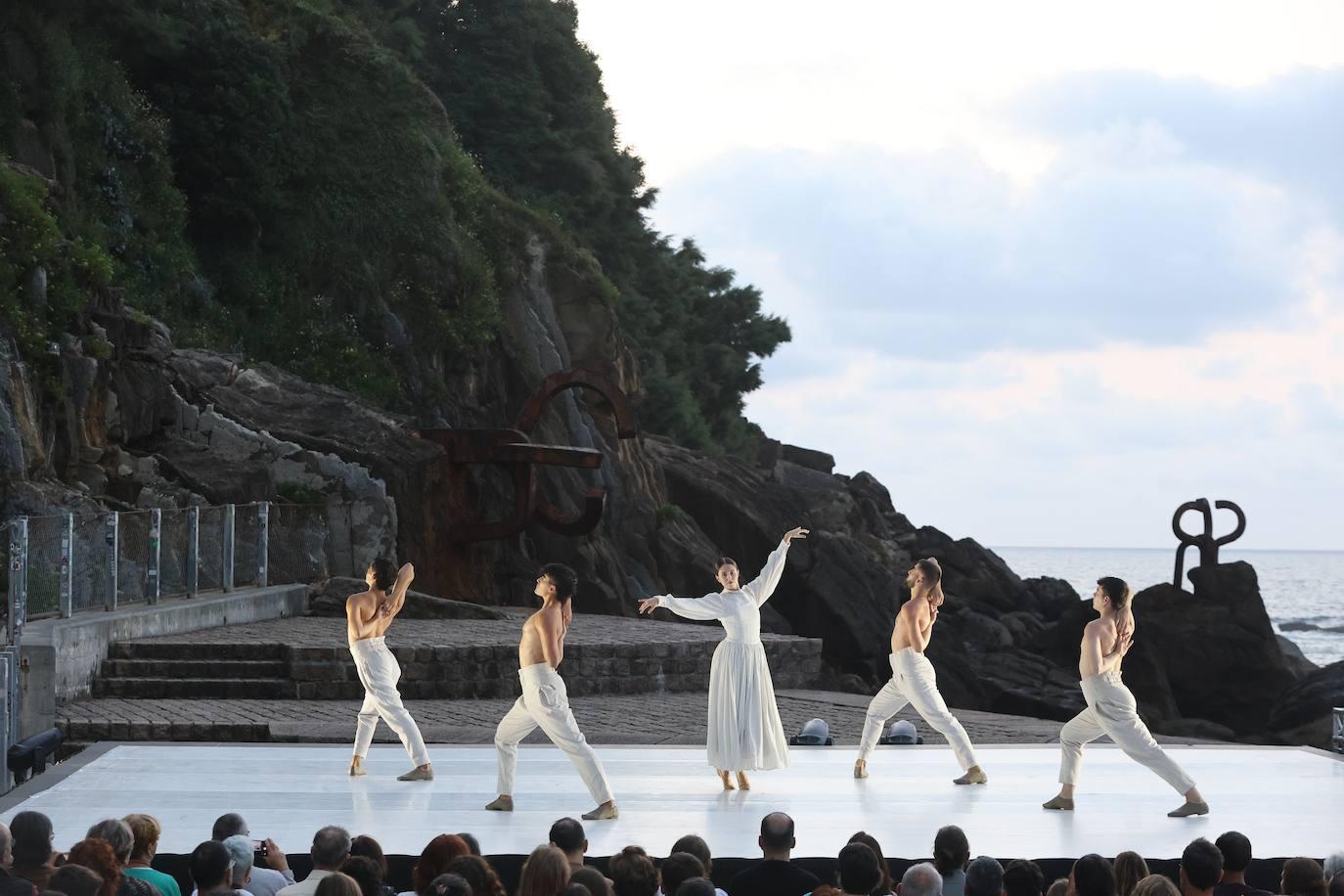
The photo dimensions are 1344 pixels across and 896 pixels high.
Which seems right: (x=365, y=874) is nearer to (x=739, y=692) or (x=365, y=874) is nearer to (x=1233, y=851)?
(x=1233, y=851)

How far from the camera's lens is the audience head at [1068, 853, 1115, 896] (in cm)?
629

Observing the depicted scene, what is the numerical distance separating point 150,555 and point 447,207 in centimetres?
1612

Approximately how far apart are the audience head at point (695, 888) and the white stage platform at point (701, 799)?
10.8ft

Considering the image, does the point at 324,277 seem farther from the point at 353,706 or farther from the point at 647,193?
the point at 647,193

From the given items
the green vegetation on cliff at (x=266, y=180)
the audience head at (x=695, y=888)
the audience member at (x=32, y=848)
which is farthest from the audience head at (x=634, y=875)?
the green vegetation on cliff at (x=266, y=180)

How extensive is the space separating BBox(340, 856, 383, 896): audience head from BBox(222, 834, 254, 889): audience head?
1.63 ft

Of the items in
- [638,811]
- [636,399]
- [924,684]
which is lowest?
[638,811]

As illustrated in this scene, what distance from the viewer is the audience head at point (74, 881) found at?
5.96m

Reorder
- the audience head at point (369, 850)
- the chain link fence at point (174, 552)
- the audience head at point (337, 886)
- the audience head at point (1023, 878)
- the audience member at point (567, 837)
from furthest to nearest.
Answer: the chain link fence at point (174, 552) < the audience member at point (567, 837) < the audience head at point (369, 850) < the audience head at point (1023, 878) < the audience head at point (337, 886)

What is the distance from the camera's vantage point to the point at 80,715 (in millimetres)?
14992

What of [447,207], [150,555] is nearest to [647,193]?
[447,207]

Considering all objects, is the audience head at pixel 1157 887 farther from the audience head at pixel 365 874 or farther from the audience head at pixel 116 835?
the audience head at pixel 116 835

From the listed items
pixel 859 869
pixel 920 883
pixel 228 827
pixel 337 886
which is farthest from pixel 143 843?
pixel 920 883

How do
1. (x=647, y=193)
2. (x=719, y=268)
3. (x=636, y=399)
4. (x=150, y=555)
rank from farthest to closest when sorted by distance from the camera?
(x=719, y=268)
(x=647, y=193)
(x=636, y=399)
(x=150, y=555)
